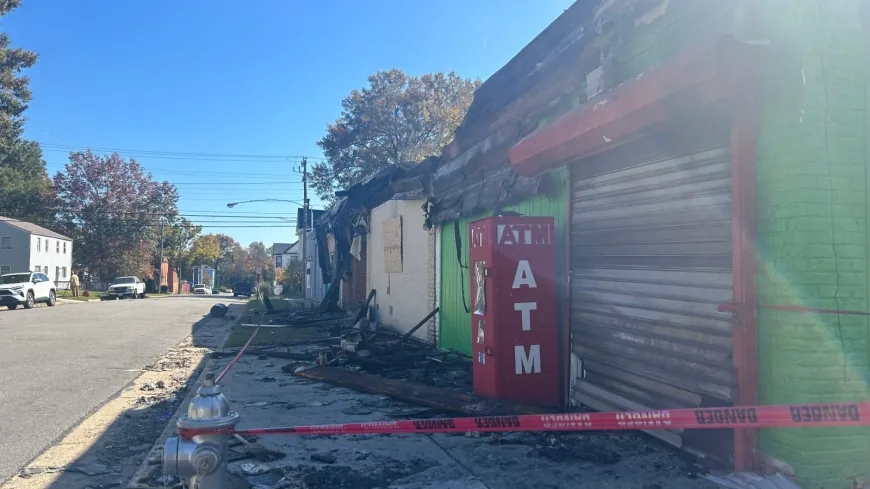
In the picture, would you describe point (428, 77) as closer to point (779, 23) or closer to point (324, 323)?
point (324, 323)

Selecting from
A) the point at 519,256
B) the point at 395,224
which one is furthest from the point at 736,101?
the point at 395,224

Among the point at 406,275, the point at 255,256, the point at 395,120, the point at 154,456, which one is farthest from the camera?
the point at 255,256

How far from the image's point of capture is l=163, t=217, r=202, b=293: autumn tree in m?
80.6

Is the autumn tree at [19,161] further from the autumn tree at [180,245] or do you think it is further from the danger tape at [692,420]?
the danger tape at [692,420]

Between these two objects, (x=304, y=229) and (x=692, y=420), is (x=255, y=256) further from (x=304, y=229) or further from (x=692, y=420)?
(x=692, y=420)

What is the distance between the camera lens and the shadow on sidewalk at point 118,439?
16.1 feet

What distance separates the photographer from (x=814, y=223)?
12.0 ft

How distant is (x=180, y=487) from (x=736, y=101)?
14.6 feet

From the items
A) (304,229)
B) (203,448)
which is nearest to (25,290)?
(304,229)

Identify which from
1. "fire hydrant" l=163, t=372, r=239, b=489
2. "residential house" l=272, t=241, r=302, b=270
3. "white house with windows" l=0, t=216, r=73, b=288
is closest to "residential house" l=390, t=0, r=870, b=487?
"fire hydrant" l=163, t=372, r=239, b=489

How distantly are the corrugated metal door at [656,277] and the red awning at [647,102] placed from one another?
0.31m

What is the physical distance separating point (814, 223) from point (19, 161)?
6784cm

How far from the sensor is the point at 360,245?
1864cm

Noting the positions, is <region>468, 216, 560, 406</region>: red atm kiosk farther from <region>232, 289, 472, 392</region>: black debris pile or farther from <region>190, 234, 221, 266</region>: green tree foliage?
<region>190, 234, 221, 266</region>: green tree foliage
